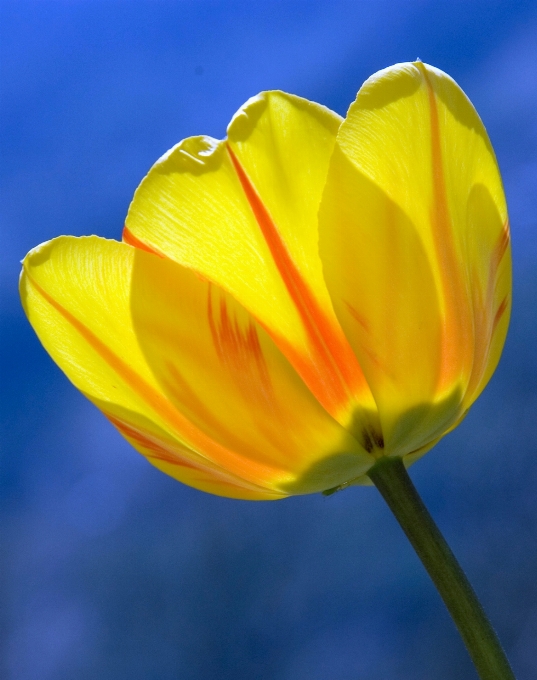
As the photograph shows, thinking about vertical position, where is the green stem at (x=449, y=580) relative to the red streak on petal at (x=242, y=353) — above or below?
below

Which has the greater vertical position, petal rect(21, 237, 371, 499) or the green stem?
petal rect(21, 237, 371, 499)

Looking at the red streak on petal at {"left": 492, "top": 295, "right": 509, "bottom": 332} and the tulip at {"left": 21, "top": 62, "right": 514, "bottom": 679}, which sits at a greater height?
the tulip at {"left": 21, "top": 62, "right": 514, "bottom": 679}

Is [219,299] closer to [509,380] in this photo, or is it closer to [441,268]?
[441,268]

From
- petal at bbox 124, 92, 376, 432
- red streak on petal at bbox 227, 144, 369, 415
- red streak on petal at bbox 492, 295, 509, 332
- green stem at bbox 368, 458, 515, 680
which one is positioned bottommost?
green stem at bbox 368, 458, 515, 680

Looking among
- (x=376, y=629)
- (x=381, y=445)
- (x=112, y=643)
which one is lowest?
(x=376, y=629)

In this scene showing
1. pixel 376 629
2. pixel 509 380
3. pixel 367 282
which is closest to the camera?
pixel 367 282

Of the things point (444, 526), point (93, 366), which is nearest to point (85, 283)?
point (93, 366)
